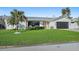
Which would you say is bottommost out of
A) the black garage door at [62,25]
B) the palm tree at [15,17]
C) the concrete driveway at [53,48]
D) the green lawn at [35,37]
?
the concrete driveway at [53,48]

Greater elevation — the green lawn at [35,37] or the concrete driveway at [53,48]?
the green lawn at [35,37]

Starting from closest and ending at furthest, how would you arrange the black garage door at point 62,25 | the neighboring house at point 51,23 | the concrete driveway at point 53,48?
the concrete driveway at point 53,48 → the neighboring house at point 51,23 → the black garage door at point 62,25

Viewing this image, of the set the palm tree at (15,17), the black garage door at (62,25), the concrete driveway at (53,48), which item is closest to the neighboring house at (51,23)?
the black garage door at (62,25)

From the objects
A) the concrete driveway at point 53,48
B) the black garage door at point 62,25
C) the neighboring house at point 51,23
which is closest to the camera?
the concrete driveway at point 53,48

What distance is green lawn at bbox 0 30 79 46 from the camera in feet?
21.5

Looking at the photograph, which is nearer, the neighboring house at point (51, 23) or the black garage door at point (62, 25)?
the neighboring house at point (51, 23)

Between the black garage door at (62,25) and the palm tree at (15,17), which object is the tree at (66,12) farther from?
the palm tree at (15,17)

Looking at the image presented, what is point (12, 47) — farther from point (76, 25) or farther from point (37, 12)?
point (76, 25)

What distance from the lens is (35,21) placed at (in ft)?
21.5

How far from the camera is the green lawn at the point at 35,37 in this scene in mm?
6555

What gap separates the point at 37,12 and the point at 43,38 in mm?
674

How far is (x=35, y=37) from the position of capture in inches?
261

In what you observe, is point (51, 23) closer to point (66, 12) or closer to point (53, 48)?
point (66, 12)
